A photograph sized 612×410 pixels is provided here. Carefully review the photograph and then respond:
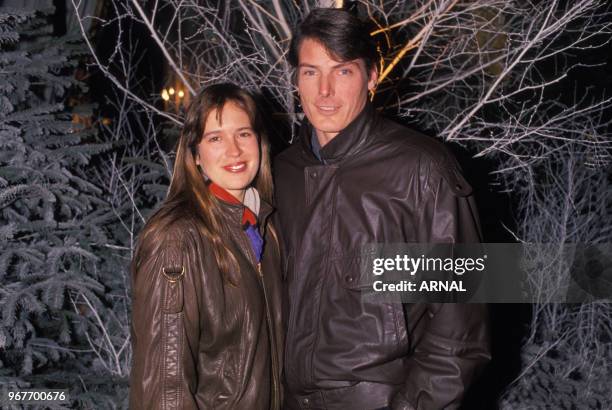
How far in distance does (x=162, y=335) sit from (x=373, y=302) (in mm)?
819

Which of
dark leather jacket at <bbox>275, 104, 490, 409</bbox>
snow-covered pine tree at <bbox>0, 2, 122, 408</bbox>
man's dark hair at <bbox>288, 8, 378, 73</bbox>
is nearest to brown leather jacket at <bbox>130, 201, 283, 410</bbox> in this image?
dark leather jacket at <bbox>275, 104, 490, 409</bbox>

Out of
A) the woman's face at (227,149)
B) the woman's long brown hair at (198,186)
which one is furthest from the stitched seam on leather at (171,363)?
the woman's face at (227,149)

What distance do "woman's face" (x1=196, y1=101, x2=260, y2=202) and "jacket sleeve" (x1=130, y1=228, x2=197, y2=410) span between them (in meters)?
0.45

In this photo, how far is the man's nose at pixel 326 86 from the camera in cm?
259

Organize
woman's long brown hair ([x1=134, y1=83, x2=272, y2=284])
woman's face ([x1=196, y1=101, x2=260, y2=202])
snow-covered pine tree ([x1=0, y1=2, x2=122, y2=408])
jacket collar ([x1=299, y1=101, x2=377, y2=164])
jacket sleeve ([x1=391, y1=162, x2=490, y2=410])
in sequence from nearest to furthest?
1. jacket sleeve ([x1=391, y1=162, x2=490, y2=410])
2. woman's long brown hair ([x1=134, y1=83, x2=272, y2=284])
3. jacket collar ([x1=299, y1=101, x2=377, y2=164])
4. woman's face ([x1=196, y1=101, x2=260, y2=202])
5. snow-covered pine tree ([x1=0, y1=2, x2=122, y2=408])

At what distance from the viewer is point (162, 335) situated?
2.27 m

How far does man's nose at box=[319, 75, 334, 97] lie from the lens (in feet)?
8.51

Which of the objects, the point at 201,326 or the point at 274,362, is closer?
the point at 201,326

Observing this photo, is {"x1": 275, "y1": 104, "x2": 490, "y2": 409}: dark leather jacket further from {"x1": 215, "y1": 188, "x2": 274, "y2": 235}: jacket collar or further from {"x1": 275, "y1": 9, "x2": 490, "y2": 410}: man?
{"x1": 215, "y1": 188, "x2": 274, "y2": 235}: jacket collar

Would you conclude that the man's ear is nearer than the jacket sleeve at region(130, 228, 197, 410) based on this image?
No

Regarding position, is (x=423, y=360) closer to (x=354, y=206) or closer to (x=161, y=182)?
(x=354, y=206)

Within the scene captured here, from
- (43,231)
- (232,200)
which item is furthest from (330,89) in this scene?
(43,231)

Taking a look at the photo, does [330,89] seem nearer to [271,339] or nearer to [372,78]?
[372,78]

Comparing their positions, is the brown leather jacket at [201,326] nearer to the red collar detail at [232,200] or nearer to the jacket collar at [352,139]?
the red collar detail at [232,200]
